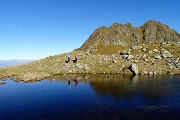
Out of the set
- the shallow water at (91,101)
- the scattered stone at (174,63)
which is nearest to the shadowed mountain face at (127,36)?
the scattered stone at (174,63)

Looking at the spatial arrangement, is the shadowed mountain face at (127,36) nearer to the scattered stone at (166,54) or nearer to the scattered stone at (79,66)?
the scattered stone at (166,54)

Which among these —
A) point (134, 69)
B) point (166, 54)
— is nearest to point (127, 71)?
point (134, 69)

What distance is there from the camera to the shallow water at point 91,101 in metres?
31.1

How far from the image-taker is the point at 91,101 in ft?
126

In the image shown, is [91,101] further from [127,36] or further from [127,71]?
[127,36]

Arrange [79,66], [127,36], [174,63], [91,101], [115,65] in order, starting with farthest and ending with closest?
[127,36]
[174,63]
[79,66]
[115,65]
[91,101]

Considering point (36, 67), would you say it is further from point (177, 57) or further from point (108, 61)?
point (177, 57)

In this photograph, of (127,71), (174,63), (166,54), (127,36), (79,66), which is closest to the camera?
(127,71)

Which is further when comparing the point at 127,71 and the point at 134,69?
the point at 127,71

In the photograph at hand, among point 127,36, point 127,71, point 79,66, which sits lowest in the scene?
point 127,71

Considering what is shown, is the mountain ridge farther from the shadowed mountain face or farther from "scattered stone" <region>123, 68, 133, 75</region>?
the shadowed mountain face

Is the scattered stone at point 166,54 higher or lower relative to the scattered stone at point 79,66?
higher

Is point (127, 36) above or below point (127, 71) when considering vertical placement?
above

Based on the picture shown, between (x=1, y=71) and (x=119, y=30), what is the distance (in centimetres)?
12736
